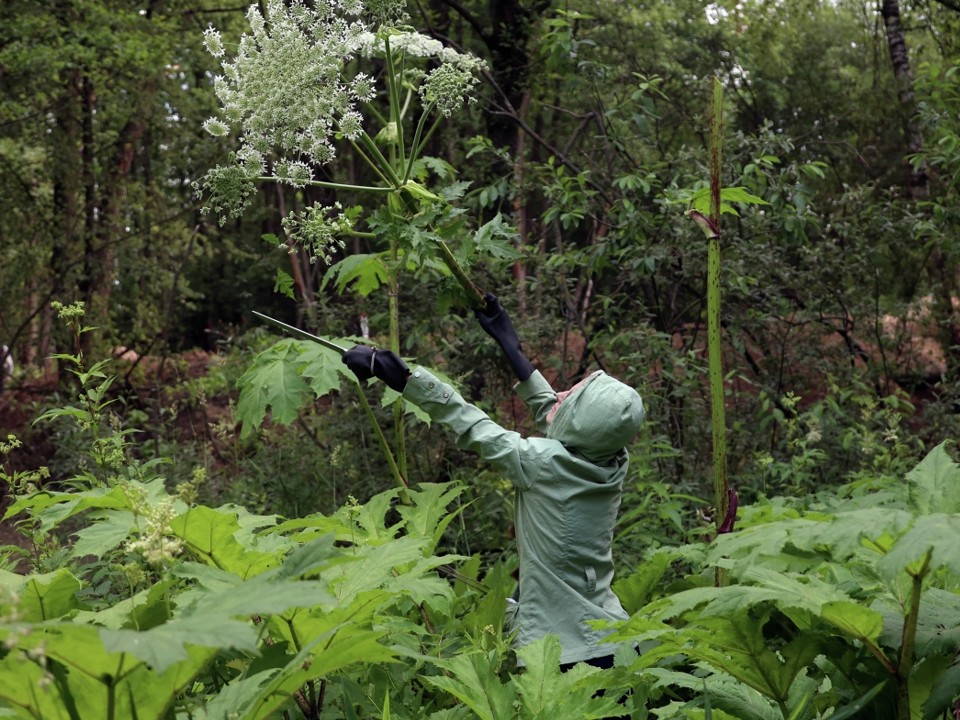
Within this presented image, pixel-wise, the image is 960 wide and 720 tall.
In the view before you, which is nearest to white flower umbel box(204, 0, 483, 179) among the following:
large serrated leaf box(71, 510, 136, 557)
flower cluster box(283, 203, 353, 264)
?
flower cluster box(283, 203, 353, 264)

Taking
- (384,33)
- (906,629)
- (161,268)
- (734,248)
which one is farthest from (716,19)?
(906,629)

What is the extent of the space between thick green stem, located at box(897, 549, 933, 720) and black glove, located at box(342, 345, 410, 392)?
1862 millimetres

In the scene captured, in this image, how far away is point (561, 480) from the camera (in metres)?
3.58

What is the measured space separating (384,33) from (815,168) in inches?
156

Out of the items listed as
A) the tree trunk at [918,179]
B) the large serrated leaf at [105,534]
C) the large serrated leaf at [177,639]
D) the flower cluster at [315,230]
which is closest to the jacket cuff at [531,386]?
the flower cluster at [315,230]

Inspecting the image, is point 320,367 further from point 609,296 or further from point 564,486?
point 609,296

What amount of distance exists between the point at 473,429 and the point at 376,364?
0.42m

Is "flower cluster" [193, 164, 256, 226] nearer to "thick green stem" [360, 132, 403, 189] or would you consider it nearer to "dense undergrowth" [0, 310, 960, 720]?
"thick green stem" [360, 132, 403, 189]

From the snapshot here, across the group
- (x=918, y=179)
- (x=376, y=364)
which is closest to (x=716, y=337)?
(x=376, y=364)

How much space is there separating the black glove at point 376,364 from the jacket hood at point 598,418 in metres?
0.61

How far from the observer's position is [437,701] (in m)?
3.21

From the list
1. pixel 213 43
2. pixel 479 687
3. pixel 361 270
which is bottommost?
pixel 479 687

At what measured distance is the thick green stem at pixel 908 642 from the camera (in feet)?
6.88

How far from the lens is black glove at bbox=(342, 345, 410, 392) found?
139 inches
